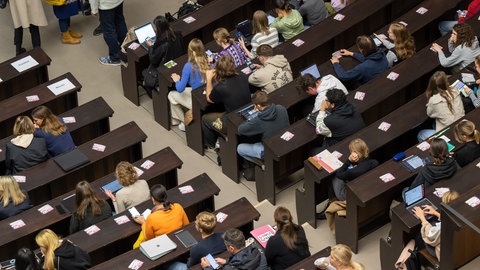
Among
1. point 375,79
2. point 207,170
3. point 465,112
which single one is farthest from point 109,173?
point 465,112

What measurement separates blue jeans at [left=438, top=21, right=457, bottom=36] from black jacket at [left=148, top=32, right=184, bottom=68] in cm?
298

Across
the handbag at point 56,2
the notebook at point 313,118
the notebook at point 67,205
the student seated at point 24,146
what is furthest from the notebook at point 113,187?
the handbag at point 56,2

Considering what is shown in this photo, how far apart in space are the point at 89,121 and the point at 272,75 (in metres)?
1.99

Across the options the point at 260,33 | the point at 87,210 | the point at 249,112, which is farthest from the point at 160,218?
the point at 260,33

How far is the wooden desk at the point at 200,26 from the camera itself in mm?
13168

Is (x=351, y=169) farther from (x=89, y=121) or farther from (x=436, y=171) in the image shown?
(x=89, y=121)

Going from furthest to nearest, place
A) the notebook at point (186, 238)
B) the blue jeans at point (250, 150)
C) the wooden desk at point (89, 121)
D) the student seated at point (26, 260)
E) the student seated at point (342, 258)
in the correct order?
the wooden desk at point (89, 121)
the blue jeans at point (250, 150)
the notebook at point (186, 238)
the student seated at point (26, 260)
the student seated at point (342, 258)

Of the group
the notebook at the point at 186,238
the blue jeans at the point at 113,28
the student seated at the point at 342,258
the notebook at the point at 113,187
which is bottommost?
the blue jeans at the point at 113,28

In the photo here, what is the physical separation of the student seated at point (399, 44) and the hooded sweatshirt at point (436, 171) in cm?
218

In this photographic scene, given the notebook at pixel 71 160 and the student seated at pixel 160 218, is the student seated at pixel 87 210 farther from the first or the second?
the notebook at pixel 71 160

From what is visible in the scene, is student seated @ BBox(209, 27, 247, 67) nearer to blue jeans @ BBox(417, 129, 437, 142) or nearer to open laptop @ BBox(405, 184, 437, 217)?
blue jeans @ BBox(417, 129, 437, 142)

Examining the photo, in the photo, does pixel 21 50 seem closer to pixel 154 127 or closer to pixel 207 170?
pixel 154 127

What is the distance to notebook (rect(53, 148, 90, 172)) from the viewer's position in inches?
447

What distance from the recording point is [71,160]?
1145cm
